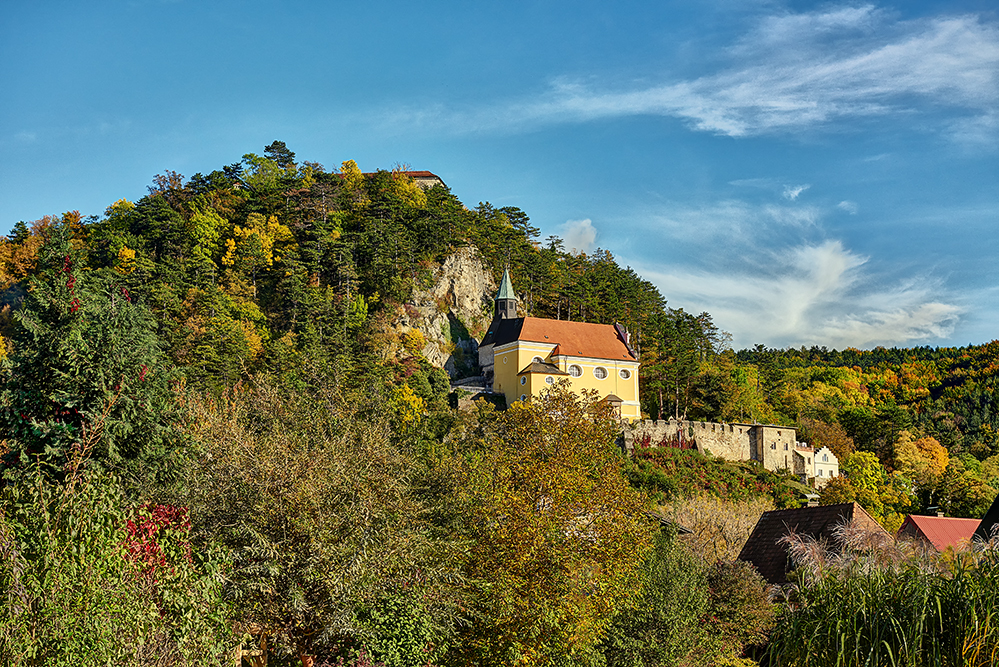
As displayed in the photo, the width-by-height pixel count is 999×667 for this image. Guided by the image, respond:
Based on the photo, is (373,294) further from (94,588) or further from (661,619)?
(94,588)

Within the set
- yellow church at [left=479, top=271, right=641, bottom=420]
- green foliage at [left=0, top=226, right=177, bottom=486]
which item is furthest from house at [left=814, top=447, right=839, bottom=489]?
green foliage at [left=0, top=226, right=177, bottom=486]

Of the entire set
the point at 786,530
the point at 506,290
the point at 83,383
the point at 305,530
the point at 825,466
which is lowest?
the point at 825,466

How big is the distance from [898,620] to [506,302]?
201ft

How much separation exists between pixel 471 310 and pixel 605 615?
57627 millimetres

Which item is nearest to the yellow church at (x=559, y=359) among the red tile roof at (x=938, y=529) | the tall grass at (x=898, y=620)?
the red tile roof at (x=938, y=529)

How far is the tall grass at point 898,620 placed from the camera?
1095 centimetres

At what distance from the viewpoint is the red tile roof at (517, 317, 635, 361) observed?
65.0 metres

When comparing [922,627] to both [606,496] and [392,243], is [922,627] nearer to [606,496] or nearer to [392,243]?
[606,496]

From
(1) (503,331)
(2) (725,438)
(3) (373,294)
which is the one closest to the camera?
(2) (725,438)

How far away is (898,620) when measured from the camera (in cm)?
Answer: 1145

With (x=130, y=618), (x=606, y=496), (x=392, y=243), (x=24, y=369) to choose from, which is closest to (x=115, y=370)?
(x=24, y=369)

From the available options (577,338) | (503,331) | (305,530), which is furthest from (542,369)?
(305,530)

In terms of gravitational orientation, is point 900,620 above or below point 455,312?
below

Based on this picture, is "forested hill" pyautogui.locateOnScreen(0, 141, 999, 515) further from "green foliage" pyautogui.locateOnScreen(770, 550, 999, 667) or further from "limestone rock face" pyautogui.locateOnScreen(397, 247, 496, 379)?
"green foliage" pyautogui.locateOnScreen(770, 550, 999, 667)
